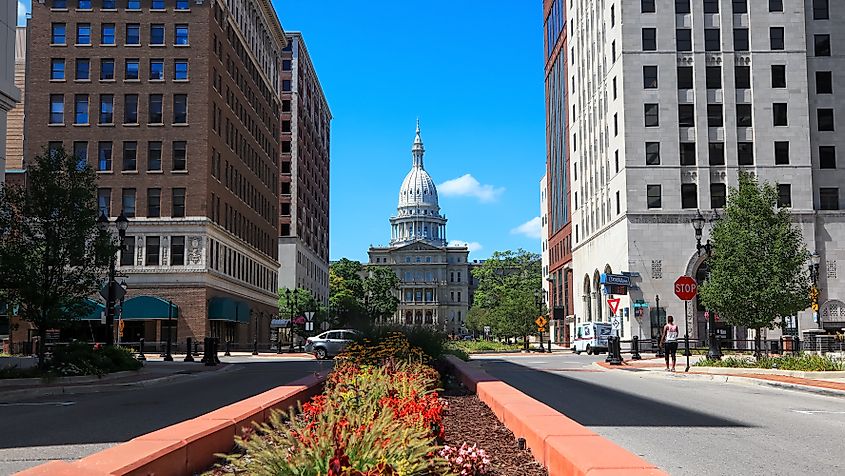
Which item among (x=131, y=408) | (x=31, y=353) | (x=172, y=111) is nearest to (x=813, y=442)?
(x=131, y=408)

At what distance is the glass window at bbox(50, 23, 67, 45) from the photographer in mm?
62938

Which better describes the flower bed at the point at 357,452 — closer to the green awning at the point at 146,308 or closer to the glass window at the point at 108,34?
the green awning at the point at 146,308

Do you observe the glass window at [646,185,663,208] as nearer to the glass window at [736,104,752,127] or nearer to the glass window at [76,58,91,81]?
the glass window at [736,104,752,127]

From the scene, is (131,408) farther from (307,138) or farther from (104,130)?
(307,138)

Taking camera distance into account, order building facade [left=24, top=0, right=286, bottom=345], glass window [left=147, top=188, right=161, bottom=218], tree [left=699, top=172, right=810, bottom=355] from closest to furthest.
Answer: tree [left=699, top=172, right=810, bottom=355]
building facade [left=24, top=0, right=286, bottom=345]
glass window [left=147, top=188, right=161, bottom=218]

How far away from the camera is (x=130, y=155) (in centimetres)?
6297

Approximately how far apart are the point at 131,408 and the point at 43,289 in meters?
10.5

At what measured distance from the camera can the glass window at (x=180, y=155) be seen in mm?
62719

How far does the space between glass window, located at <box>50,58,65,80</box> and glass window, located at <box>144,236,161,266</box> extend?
13194 mm

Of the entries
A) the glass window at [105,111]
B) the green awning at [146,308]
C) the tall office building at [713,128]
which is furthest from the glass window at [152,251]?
the tall office building at [713,128]

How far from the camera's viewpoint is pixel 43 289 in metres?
27.5

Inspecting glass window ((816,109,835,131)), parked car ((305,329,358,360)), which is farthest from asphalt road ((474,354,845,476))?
glass window ((816,109,835,131))

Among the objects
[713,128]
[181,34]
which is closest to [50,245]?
[181,34]

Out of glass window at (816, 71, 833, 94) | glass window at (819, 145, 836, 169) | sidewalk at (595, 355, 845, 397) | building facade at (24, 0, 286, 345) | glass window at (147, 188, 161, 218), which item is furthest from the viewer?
glass window at (816, 71, 833, 94)
